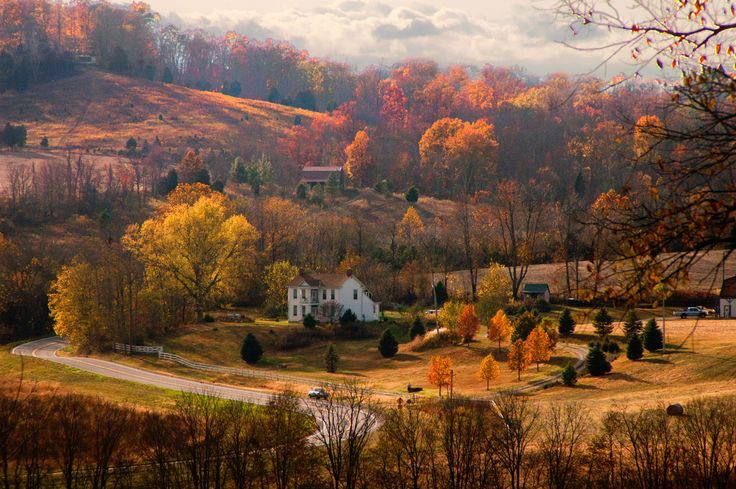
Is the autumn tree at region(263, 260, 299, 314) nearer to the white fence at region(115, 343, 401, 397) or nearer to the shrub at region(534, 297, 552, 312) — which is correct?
the white fence at region(115, 343, 401, 397)

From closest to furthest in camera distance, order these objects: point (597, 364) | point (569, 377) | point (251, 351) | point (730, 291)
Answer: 1. point (569, 377)
2. point (597, 364)
3. point (251, 351)
4. point (730, 291)

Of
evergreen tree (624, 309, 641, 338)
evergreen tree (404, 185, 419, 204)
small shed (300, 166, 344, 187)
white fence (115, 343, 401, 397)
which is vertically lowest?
white fence (115, 343, 401, 397)

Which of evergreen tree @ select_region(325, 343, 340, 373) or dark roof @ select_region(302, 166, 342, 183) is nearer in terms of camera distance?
evergreen tree @ select_region(325, 343, 340, 373)

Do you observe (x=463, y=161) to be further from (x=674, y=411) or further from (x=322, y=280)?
(x=674, y=411)

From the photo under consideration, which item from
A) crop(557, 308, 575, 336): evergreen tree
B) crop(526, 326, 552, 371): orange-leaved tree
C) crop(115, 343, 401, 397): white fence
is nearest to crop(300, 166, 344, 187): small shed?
crop(115, 343, 401, 397): white fence

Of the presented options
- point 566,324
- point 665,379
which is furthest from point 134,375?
point 665,379

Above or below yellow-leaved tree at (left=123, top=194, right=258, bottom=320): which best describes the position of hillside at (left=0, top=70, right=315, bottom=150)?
above

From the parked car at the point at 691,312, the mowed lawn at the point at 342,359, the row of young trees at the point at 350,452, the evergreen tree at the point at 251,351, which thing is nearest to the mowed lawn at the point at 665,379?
the mowed lawn at the point at 342,359

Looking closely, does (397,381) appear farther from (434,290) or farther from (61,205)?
(61,205)
